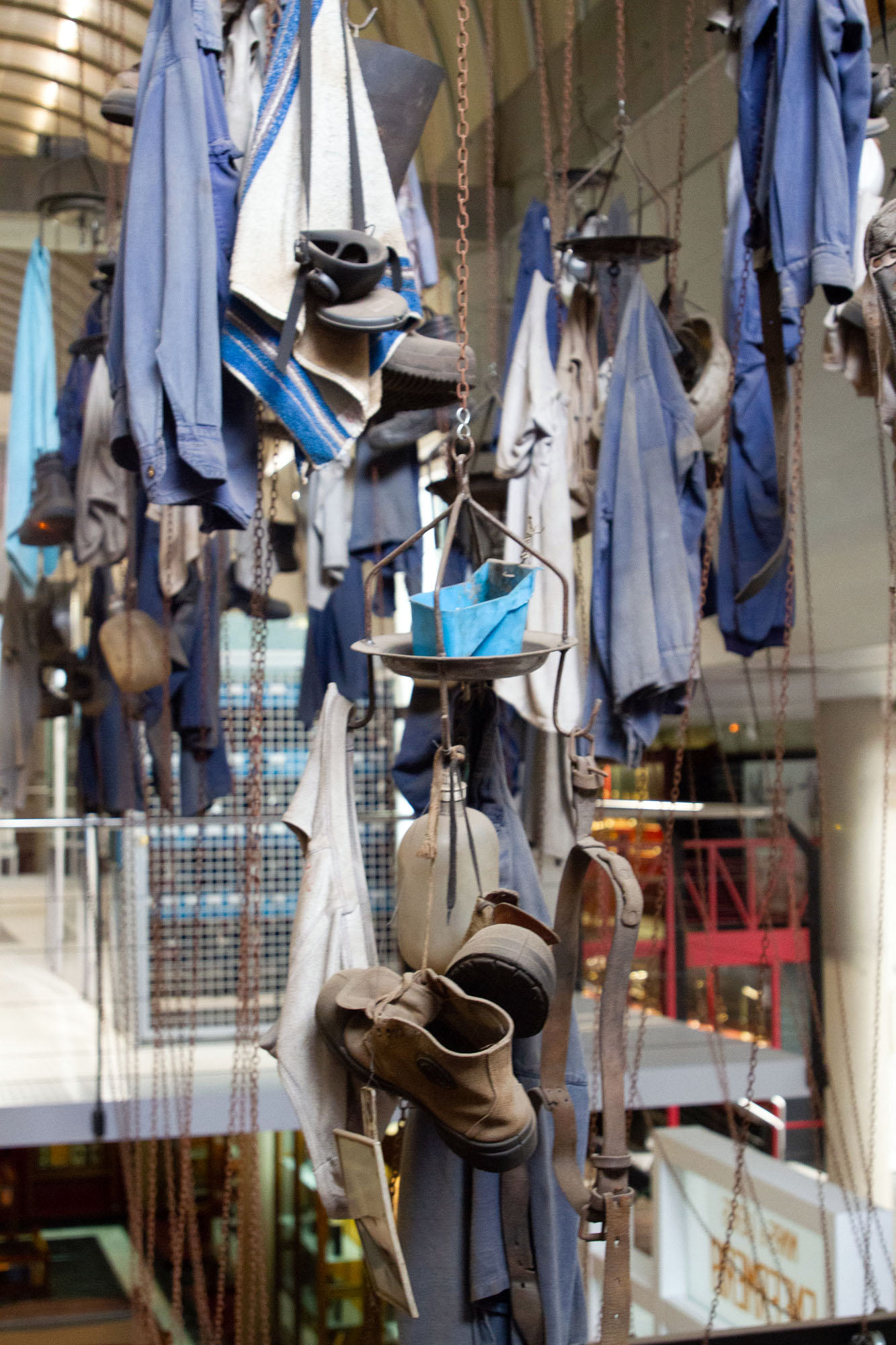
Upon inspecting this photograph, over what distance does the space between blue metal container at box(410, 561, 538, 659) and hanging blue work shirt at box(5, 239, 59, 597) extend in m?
2.90

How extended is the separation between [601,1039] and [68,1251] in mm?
6937

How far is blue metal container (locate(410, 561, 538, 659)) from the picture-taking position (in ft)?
5.76

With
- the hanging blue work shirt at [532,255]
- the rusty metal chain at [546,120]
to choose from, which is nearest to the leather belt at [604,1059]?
the rusty metal chain at [546,120]

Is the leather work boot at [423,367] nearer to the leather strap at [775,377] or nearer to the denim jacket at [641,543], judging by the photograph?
the leather strap at [775,377]

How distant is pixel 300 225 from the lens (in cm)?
194

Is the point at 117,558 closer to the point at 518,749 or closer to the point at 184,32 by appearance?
the point at 518,749

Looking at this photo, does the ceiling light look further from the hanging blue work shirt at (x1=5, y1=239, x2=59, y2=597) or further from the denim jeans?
the denim jeans

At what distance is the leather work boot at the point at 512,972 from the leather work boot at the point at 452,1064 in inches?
1.6

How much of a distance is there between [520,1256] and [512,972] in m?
0.56

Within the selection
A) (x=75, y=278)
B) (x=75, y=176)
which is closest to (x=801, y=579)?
(x=75, y=176)

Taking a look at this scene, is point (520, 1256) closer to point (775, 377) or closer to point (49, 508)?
point (775, 377)

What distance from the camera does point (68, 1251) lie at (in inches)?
305

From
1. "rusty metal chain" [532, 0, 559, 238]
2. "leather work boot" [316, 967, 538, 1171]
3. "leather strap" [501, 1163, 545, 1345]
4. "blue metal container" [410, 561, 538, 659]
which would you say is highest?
"rusty metal chain" [532, 0, 559, 238]

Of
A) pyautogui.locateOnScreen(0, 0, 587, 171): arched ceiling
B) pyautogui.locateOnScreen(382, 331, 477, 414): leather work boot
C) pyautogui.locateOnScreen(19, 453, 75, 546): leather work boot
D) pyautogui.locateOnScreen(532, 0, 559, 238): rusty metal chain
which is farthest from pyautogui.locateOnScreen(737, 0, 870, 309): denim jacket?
pyautogui.locateOnScreen(0, 0, 587, 171): arched ceiling
